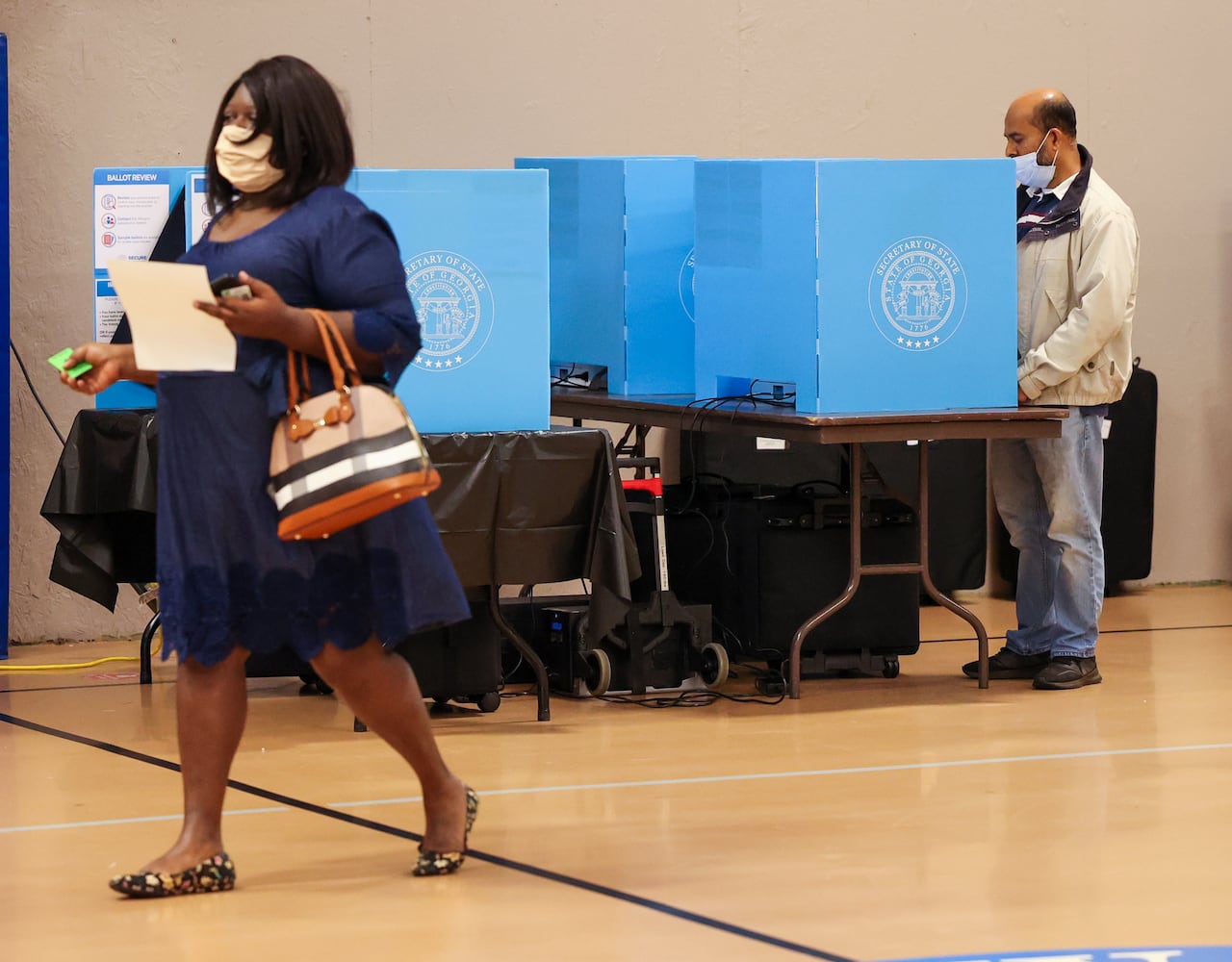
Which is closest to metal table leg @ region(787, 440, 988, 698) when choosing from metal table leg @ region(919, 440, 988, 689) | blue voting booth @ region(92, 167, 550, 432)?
metal table leg @ region(919, 440, 988, 689)

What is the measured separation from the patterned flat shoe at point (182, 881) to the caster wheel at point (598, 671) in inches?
83.7

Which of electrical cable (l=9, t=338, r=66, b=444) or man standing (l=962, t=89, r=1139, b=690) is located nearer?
man standing (l=962, t=89, r=1139, b=690)

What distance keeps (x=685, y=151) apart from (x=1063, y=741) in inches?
129

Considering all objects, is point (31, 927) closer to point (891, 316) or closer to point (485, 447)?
point (485, 447)

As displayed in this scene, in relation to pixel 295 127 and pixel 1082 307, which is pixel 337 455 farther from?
pixel 1082 307

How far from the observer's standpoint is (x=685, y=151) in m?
7.33

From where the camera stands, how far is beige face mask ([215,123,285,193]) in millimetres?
3273

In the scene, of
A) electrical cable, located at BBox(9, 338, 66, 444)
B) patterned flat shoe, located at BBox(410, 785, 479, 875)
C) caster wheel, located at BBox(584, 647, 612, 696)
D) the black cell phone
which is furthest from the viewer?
electrical cable, located at BBox(9, 338, 66, 444)

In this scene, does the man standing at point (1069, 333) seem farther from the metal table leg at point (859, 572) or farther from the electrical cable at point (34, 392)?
the electrical cable at point (34, 392)

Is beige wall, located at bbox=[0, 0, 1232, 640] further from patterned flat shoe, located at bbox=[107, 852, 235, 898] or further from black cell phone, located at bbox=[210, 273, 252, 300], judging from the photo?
black cell phone, located at bbox=[210, 273, 252, 300]

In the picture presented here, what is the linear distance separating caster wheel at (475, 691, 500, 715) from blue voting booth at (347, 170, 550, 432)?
0.73 m

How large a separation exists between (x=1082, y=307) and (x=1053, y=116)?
58 cm

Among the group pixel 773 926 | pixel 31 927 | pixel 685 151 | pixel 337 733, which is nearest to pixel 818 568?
pixel 337 733

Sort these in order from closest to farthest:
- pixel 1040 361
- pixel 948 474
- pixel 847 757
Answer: pixel 847 757
pixel 1040 361
pixel 948 474
